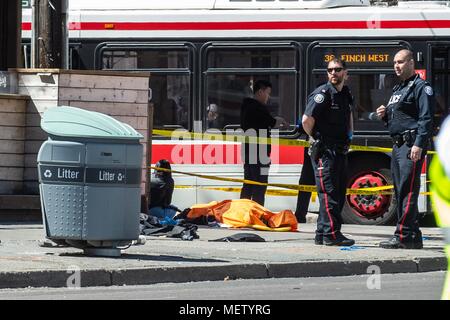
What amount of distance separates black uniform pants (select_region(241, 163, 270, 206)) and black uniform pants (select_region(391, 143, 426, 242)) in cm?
400

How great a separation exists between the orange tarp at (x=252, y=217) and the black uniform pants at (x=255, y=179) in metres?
1.17

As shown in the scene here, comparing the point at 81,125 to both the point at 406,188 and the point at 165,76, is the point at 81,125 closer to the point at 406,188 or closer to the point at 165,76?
the point at 406,188

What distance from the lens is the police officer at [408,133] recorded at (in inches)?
448

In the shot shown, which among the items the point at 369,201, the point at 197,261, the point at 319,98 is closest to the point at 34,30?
the point at 319,98

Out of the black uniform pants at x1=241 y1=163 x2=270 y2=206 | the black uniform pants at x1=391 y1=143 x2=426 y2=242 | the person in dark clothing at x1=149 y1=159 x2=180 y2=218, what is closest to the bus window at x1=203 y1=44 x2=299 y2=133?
the black uniform pants at x1=241 y1=163 x2=270 y2=206

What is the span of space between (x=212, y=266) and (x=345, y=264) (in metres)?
1.46

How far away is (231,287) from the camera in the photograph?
9289mm

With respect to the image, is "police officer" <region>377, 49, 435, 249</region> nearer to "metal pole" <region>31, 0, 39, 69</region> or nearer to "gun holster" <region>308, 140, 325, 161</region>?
"gun holster" <region>308, 140, 325, 161</region>

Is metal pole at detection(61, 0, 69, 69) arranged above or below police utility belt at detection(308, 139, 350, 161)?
above

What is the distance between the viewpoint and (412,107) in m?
11.6

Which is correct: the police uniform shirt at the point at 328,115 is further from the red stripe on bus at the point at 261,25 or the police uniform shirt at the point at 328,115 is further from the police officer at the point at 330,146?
the red stripe on bus at the point at 261,25

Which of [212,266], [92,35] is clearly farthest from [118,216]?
[92,35]

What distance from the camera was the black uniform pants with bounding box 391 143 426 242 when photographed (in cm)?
1148

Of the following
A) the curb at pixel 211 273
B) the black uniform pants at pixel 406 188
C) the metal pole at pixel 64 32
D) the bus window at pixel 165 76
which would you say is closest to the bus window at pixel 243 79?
the bus window at pixel 165 76
